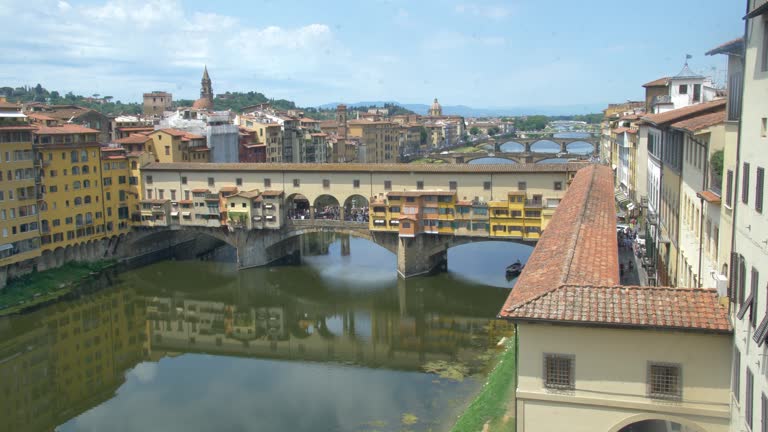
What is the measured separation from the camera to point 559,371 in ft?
34.6

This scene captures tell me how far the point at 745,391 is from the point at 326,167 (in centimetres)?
3001

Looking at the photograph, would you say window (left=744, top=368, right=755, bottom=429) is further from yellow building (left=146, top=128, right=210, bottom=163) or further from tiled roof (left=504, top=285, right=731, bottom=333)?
yellow building (left=146, top=128, right=210, bottom=163)

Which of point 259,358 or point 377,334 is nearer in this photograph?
point 259,358

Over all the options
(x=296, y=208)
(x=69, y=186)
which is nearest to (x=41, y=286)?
(x=69, y=186)

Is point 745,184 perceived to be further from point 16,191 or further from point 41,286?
point 16,191

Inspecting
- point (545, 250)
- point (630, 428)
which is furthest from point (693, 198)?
point (630, 428)

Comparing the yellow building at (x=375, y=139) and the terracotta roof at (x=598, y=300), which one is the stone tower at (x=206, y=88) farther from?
the terracotta roof at (x=598, y=300)

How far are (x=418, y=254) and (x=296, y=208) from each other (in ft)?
40.1

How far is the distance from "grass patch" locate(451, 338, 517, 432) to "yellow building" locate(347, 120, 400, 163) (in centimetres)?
5979

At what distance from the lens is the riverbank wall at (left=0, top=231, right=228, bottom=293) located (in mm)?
32881

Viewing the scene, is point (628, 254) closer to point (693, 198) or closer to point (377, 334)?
point (377, 334)

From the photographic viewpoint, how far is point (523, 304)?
10.6 meters

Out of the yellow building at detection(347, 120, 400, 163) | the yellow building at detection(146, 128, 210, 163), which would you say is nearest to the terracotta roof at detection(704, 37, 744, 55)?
the yellow building at detection(146, 128, 210, 163)

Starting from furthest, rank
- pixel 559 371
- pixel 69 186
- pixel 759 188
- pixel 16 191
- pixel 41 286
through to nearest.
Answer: pixel 69 186 → pixel 16 191 → pixel 41 286 → pixel 559 371 → pixel 759 188
